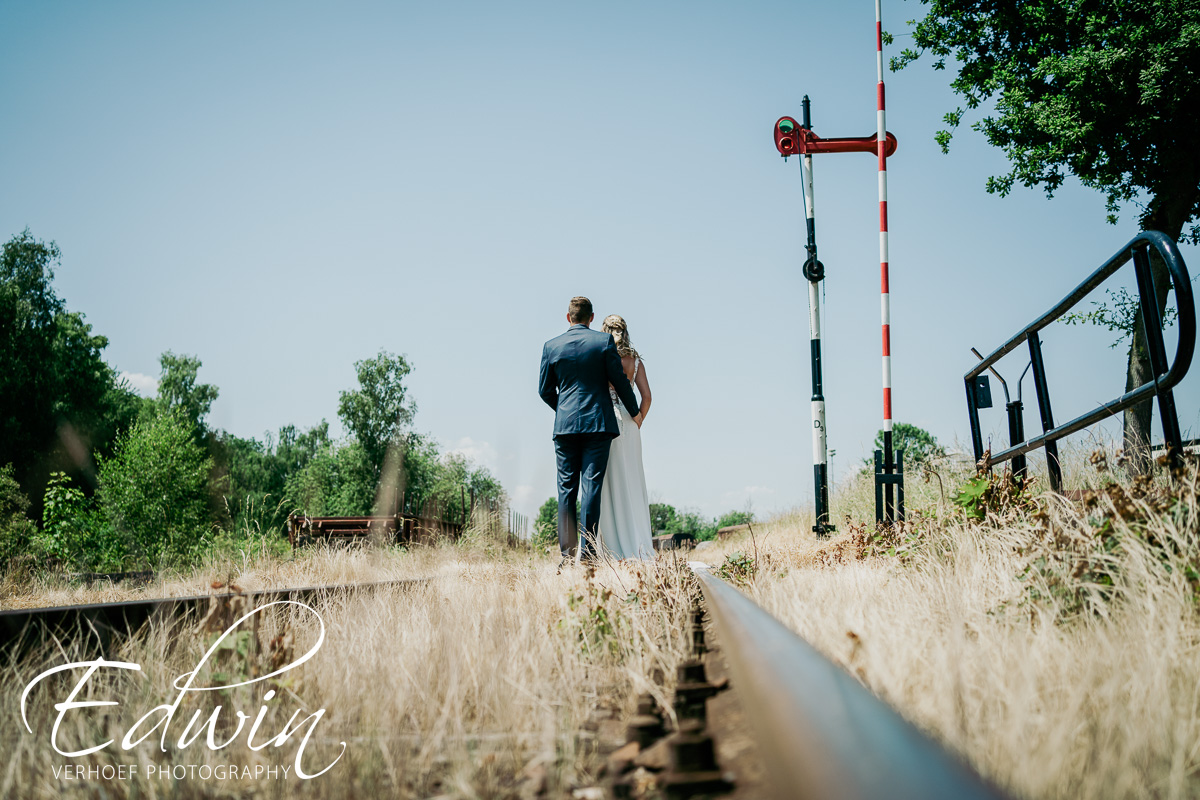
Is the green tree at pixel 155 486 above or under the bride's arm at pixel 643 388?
above

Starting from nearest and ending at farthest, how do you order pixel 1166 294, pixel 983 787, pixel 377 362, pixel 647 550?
pixel 983 787
pixel 647 550
pixel 1166 294
pixel 377 362

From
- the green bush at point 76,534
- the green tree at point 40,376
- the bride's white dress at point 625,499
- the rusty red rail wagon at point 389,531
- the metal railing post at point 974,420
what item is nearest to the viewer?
the metal railing post at point 974,420

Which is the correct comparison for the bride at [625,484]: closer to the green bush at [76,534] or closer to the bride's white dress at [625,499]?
the bride's white dress at [625,499]

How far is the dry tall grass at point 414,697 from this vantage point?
1413mm

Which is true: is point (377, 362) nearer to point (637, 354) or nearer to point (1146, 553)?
point (637, 354)

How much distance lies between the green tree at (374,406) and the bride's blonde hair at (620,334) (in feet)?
161

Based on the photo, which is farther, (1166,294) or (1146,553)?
(1166,294)

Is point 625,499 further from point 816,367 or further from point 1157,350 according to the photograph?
point 1157,350

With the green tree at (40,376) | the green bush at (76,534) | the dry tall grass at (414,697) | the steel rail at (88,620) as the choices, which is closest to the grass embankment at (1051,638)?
the dry tall grass at (414,697)

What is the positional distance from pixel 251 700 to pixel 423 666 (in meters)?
0.46

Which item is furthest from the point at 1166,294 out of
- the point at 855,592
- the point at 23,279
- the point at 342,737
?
the point at 23,279

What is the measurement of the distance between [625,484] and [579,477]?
3.39 feet

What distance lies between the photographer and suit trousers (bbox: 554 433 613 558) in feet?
19.7

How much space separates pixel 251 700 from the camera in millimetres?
2031
